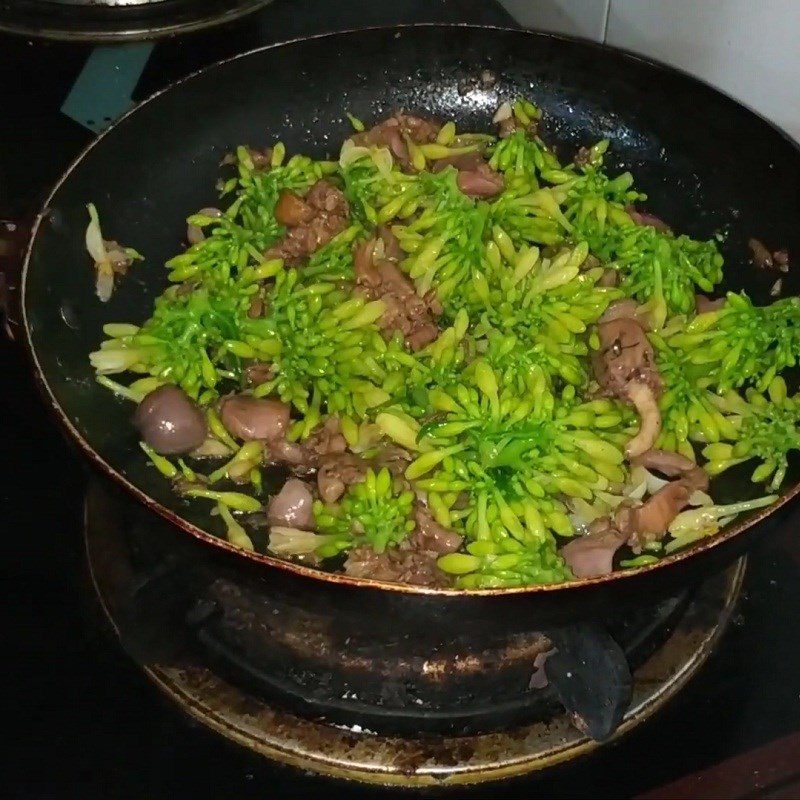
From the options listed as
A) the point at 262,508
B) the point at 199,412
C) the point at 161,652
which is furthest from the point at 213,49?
the point at 161,652

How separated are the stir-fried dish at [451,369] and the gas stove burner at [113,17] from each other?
9.9 inches

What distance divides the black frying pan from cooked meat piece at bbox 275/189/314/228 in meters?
0.17

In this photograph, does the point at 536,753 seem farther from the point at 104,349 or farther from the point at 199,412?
the point at 104,349

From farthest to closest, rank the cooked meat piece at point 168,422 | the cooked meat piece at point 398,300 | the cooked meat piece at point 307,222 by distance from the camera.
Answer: the cooked meat piece at point 307,222 < the cooked meat piece at point 398,300 < the cooked meat piece at point 168,422

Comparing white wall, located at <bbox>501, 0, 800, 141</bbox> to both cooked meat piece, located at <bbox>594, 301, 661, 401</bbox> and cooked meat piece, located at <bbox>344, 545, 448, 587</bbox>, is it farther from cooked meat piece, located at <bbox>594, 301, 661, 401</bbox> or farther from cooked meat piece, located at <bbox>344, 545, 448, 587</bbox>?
cooked meat piece, located at <bbox>344, 545, 448, 587</bbox>

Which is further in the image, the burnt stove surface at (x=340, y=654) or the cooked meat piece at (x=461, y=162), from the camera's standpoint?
the cooked meat piece at (x=461, y=162)

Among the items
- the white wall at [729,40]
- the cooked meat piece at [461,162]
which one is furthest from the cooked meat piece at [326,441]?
the white wall at [729,40]

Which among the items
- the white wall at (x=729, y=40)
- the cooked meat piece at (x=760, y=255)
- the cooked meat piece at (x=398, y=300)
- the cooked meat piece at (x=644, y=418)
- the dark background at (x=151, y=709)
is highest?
the white wall at (x=729, y=40)

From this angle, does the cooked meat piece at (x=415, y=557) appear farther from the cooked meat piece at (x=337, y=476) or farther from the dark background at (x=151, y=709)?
the dark background at (x=151, y=709)

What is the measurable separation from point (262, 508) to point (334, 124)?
784mm

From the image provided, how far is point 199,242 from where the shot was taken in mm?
1481

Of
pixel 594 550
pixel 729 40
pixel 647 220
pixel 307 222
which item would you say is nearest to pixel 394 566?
pixel 594 550

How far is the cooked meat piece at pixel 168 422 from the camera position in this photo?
4.03 feet

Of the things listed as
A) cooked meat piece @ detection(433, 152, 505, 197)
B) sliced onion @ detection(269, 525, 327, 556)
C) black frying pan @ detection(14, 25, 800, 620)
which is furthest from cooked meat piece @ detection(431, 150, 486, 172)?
sliced onion @ detection(269, 525, 327, 556)
